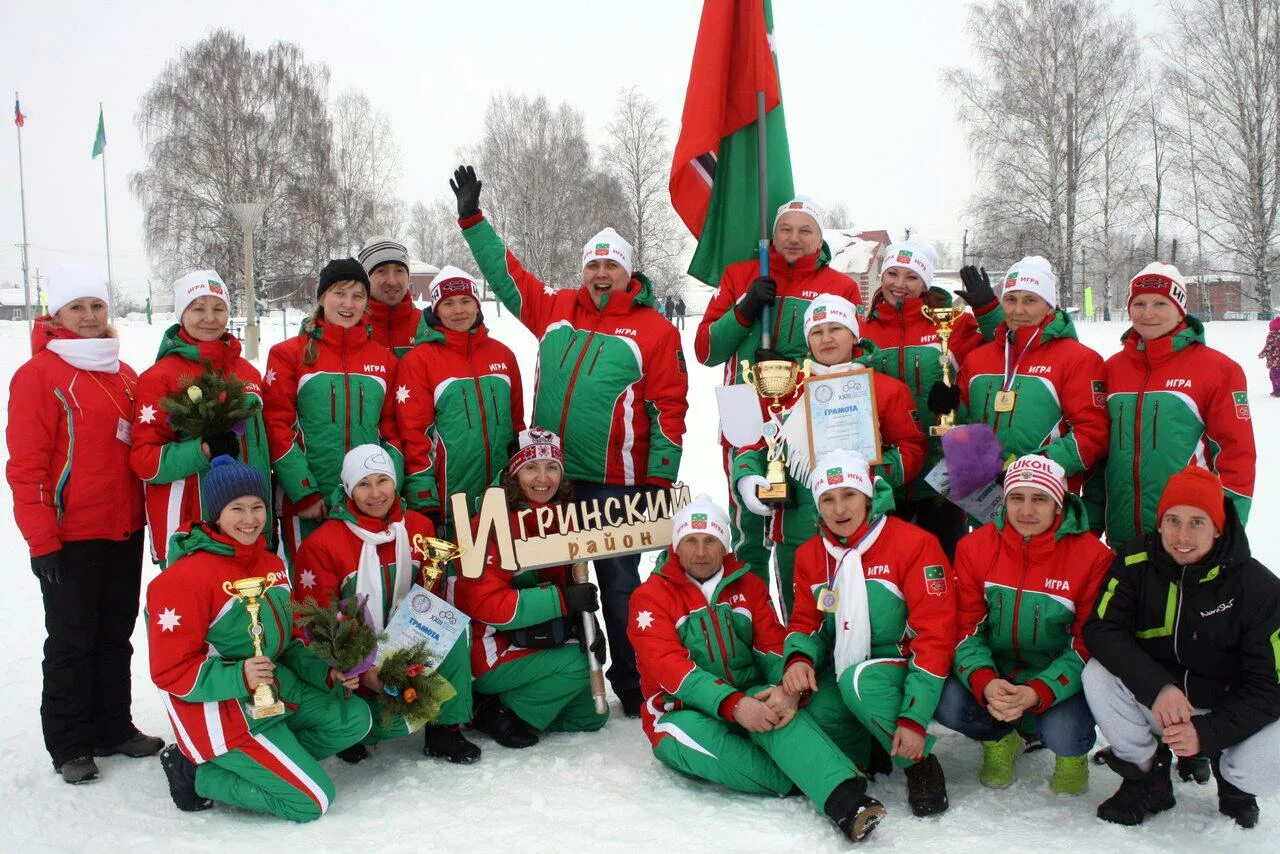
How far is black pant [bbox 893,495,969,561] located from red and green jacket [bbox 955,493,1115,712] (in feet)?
2.86

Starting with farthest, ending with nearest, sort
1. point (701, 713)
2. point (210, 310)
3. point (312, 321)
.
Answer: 1. point (312, 321)
2. point (210, 310)
3. point (701, 713)

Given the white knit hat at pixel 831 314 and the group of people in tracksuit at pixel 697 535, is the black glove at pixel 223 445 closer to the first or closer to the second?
the group of people in tracksuit at pixel 697 535

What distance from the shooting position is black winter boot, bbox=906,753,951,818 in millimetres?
3590

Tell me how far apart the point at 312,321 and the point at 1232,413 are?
403cm

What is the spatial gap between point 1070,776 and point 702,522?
1710 mm

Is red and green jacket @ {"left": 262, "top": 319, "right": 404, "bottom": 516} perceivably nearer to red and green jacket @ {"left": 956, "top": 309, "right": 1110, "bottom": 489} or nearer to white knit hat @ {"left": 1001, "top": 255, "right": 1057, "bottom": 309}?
red and green jacket @ {"left": 956, "top": 309, "right": 1110, "bottom": 489}

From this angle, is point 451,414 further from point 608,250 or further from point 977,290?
point 977,290

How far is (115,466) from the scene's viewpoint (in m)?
4.21

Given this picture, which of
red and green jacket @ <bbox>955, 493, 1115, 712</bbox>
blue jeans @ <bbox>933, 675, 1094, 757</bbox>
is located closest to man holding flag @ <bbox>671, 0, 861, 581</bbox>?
red and green jacket @ <bbox>955, 493, 1115, 712</bbox>

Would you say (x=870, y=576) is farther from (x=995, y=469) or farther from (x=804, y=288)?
(x=804, y=288)

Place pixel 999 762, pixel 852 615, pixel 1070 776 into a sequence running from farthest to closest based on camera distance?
1. pixel 852 615
2. pixel 999 762
3. pixel 1070 776

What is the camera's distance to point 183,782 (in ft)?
12.3

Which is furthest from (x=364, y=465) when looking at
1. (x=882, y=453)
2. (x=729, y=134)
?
(x=729, y=134)

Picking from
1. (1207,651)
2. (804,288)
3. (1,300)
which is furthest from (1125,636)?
(1,300)
